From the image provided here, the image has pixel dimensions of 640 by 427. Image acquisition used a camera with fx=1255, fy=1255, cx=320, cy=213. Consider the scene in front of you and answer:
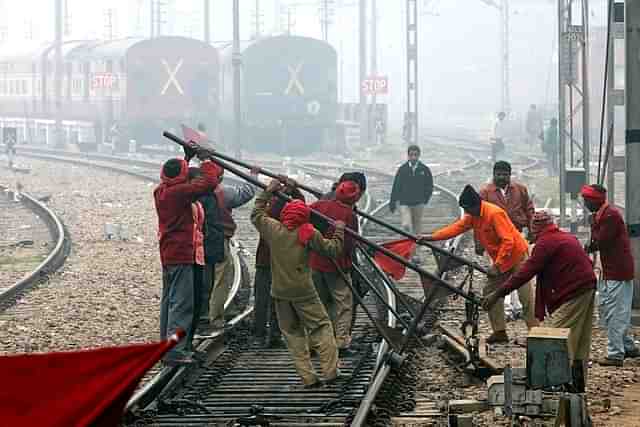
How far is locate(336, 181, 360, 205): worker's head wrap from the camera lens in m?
10.4

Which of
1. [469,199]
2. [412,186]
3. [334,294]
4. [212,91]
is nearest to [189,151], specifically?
[334,294]

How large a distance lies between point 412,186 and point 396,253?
5.62m

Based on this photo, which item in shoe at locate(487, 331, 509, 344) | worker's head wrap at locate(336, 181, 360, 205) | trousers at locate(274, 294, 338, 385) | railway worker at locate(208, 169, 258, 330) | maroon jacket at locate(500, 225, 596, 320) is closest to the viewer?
maroon jacket at locate(500, 225, 596, 320)

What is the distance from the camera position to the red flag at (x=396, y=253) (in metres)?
11.3

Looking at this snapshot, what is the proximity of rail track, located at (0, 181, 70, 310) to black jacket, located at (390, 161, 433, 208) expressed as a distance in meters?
4.78

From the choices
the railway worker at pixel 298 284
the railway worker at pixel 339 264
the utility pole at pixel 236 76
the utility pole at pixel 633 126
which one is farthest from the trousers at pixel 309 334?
the utility pole at pixel 236 76

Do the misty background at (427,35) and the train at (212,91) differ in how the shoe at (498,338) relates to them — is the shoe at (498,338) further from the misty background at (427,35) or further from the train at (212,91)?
the misty background at (427,35)

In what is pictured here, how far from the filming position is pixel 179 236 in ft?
33.8

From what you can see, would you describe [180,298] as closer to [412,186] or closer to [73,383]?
[73,383]

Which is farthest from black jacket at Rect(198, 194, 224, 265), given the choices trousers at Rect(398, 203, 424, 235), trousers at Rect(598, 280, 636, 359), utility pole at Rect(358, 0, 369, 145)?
utility pole at Rect(358, 0, 369, 145)

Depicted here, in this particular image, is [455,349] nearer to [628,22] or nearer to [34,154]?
[628,22]

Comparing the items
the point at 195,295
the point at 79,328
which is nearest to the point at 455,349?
the point at 195,295

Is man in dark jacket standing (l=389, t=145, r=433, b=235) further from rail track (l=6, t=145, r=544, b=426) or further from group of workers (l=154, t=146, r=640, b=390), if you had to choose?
group of workers (l=154, t=146, r=640, b=390)

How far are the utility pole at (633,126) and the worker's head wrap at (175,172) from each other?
471cm
